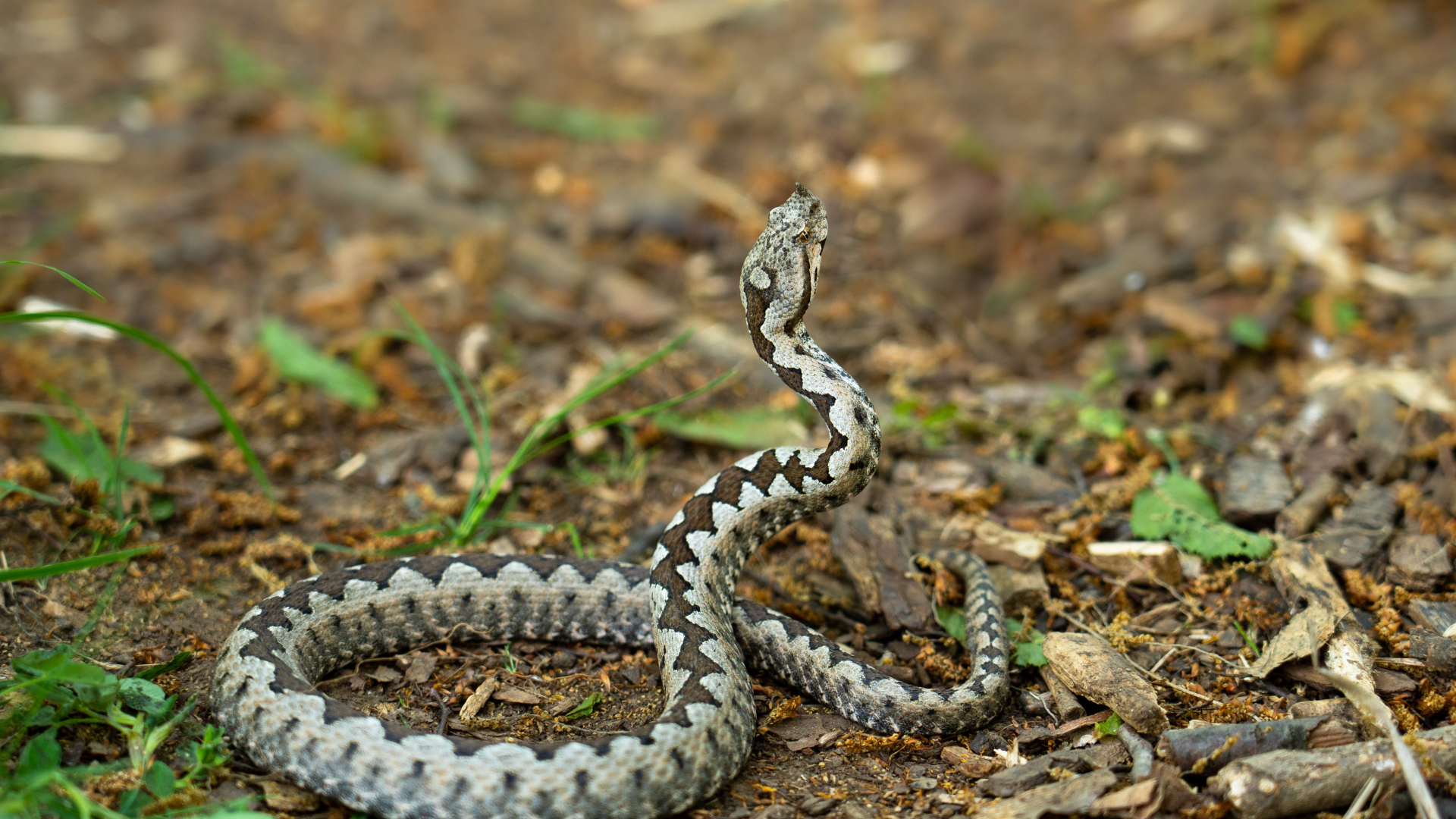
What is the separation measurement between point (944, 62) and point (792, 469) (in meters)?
8.51

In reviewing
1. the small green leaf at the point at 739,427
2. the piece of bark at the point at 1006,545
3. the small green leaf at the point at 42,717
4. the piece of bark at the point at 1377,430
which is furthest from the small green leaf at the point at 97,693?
the piece of bark at the point at 1377,430

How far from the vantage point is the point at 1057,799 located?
4.16 meters

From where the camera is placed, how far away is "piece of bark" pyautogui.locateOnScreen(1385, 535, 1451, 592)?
522 cm

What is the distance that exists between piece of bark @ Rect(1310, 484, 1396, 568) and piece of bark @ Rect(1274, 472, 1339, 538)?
0.27ft

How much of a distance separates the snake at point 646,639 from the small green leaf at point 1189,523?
1050 millimetres

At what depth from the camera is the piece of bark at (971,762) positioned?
455 cm

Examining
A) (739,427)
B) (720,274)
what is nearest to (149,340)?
(739,427)

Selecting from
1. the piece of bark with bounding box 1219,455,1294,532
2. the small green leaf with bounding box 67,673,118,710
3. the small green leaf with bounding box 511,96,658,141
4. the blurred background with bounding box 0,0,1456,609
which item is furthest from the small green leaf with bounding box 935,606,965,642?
the small green leaf with bounding box 511,96,658,141

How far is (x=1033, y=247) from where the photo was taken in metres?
9.72

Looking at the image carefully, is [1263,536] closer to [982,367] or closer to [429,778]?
[982,367]

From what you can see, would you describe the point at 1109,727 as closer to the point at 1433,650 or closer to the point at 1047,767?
the point at 1047,767

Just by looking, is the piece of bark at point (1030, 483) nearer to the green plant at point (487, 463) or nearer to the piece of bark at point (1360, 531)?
the piece of bark at point (1360, 531)

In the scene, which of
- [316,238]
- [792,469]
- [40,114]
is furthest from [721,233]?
[40,114]

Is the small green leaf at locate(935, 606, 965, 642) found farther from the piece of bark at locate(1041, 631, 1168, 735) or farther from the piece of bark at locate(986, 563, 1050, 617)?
the piece of bark at locate(1041, 631, 1168, 735)
